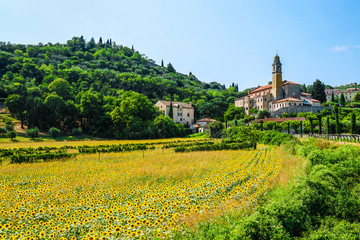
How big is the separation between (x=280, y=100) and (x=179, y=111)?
37772mm

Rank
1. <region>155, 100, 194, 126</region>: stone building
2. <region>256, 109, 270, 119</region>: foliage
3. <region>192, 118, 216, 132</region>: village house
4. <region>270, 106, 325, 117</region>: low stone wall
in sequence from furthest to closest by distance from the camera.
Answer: <region>155, 100, 194, 126</region>: stone building → <region>256, 109, 270, 119</region>: foliage → <region>270, 106, 325, 117</region>: low stone wall → <region>192, 118, 216, 132</region>: village house

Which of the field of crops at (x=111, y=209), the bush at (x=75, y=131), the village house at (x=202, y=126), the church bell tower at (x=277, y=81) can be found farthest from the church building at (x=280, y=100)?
the field of crops at (x=111, y=209)

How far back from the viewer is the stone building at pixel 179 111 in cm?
8794

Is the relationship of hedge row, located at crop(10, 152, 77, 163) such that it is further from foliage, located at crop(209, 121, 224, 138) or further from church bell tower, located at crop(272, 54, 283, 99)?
church bell tower, located at crop(272, 54, 283, 99)

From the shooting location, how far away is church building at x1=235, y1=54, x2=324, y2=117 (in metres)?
83.4

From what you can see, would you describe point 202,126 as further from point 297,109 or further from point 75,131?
point 75,131

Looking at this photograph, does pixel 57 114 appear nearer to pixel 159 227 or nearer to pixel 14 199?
pixel 14 199

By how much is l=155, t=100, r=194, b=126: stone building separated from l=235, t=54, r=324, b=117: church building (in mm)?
24918

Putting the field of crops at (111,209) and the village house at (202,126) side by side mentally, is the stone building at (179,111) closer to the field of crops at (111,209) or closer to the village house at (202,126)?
the village house at (202,126)

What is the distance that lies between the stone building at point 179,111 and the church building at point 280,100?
24.9 m

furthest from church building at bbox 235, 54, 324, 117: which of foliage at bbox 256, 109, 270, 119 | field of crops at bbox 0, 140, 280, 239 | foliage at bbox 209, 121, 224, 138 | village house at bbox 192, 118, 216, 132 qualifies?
field of crops at bbox 0, 140, 280, 239

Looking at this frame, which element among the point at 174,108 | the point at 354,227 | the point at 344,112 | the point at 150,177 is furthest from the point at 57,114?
the point at 344,112

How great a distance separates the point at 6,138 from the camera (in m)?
49.3

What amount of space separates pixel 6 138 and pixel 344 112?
88050 millimetres
